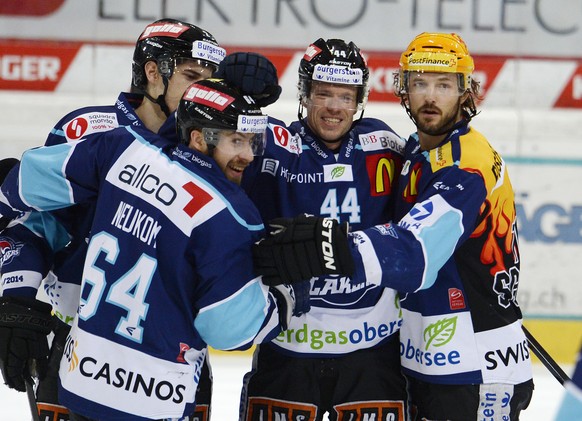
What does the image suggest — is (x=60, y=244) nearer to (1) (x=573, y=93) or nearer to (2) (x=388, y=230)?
(2) (x=388, y=230)

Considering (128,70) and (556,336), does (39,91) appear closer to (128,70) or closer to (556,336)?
(128,70)

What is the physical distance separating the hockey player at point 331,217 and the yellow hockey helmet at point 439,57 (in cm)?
17

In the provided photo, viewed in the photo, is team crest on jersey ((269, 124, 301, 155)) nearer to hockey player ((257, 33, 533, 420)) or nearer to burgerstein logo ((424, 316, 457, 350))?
hockey player ((257, 33, 533, 420))

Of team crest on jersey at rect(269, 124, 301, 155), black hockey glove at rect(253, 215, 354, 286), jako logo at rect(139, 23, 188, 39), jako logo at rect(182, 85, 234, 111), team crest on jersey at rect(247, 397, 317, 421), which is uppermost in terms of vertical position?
jako logo at rect(139, 23, 188, 39)

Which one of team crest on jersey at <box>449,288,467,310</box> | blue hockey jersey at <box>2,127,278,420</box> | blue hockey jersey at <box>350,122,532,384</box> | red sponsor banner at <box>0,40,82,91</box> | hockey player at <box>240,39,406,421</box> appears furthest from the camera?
red sponsor banner at <box>0,40,82,91</box>

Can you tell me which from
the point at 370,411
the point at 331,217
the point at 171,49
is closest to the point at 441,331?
the point at 370,411

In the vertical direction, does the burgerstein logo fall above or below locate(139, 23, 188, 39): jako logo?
below

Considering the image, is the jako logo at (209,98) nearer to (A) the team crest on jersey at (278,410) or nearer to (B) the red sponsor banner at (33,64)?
(A) the team crest on jersey at (278,410)

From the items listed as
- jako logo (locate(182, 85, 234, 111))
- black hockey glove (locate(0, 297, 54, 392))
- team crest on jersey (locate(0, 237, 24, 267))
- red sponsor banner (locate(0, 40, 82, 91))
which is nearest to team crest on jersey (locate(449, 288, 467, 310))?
jako logo (locate(182, 85, 234, 111))

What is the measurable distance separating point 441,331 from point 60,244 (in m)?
1.20

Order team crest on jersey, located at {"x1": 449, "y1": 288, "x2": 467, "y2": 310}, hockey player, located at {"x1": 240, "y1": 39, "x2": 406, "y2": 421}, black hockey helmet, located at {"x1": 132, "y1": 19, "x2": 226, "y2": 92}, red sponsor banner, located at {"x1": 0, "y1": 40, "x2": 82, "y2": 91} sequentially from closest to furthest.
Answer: team crest on jersey, located at {"x1": 449, "y1": 288, "x2": 467, "y2": 310}
hockey player, located at {"x1": 240, "y1": 39, "x2": 406, "y2": 421}
black hockey helmet, located at {"x1": 132, "y1": 19, "x2": 226, "y2": 92}
red sponsor banner, located at {"x1": 0, "y1": 40, "x2": 82, "y2": 91}

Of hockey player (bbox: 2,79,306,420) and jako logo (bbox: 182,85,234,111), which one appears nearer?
hockey player (bbox: 2,79,306,420)

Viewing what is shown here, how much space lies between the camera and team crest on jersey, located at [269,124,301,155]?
3168mm

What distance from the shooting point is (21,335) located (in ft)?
9.61
